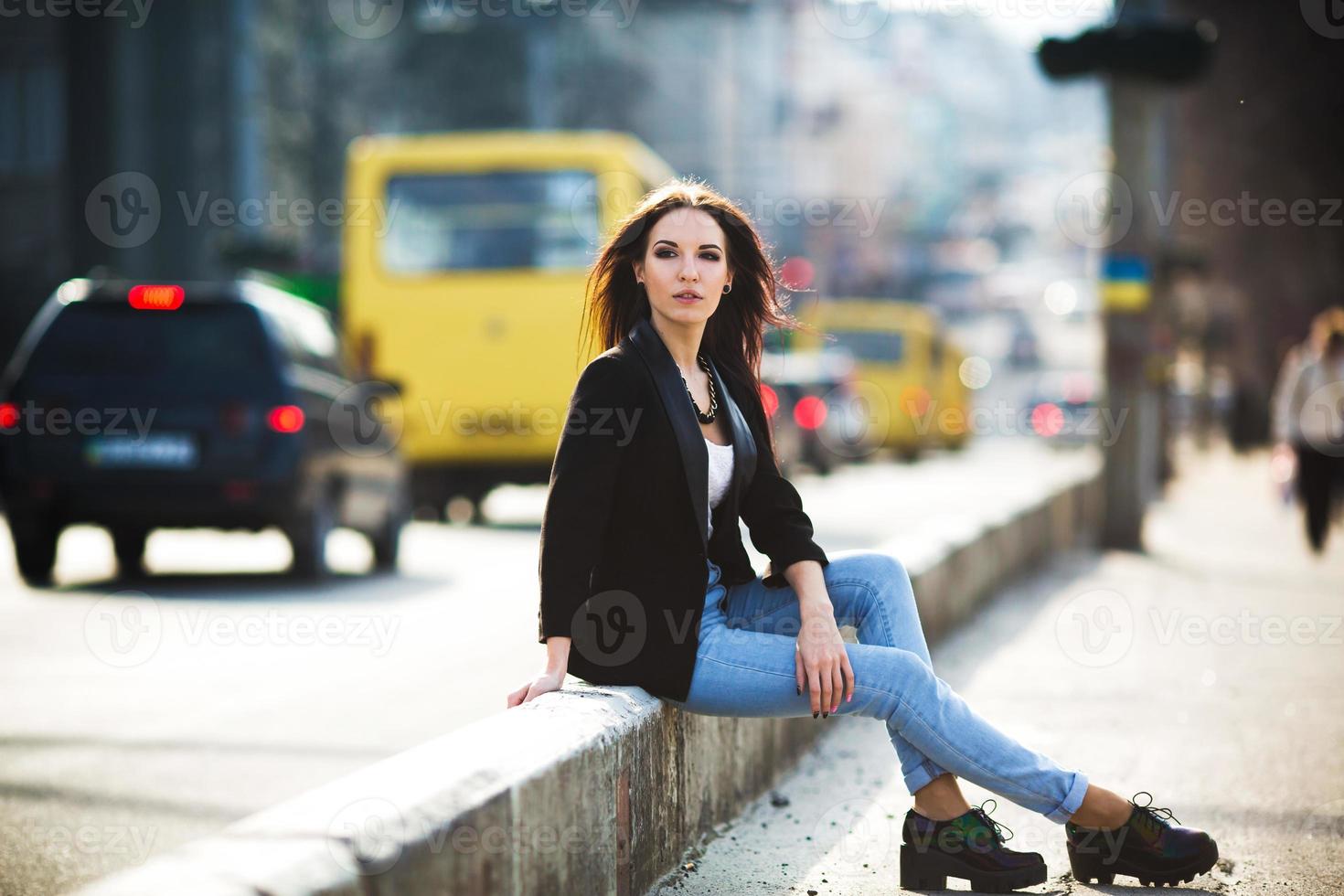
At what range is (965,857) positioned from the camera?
13.2 ft

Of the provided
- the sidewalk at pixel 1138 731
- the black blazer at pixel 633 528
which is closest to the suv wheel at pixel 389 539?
the sidewalk at pixel 1138 731

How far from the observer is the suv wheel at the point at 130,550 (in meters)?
12.3

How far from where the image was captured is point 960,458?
39.0 m

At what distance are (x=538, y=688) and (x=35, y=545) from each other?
8014 millimetres

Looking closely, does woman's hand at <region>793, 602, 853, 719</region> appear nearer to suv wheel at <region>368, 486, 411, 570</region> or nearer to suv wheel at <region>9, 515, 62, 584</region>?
suv wheel at <region>9, 515, 62, 584</region>

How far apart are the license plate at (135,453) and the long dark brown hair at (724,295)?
6658mm

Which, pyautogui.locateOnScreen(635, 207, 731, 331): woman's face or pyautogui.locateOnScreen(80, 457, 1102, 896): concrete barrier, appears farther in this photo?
pyautogui.locateOnScreen(635, 207, 731, 331): woman's face

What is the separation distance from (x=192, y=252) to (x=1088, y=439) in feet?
72.4

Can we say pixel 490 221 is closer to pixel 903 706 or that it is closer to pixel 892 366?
pixel 903 706

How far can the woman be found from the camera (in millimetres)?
3990

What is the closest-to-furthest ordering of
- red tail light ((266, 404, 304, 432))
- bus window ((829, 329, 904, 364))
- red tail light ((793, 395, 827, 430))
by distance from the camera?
1. red tail light ((266, 404, 304, 432))
2. red tail light ((793, 395, 827, 430))
3. bus window ((829, 329, 904, 364))

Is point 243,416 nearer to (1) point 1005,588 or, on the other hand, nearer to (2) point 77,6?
(1) point 1005,588

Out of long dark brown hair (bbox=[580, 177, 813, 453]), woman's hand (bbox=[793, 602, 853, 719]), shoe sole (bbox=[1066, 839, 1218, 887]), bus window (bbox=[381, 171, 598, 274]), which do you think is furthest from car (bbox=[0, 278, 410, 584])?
shoe sole (bbox=[1066, 839, 1218, 887])

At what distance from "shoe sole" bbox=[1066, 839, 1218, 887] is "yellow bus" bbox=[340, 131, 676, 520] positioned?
1255 cm
